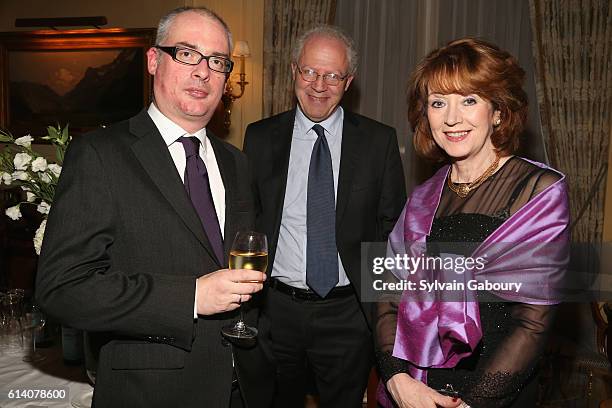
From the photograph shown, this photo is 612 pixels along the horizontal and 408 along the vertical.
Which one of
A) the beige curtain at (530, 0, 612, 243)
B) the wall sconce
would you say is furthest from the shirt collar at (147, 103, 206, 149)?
the beige curtain at (530, 0, 612, 243)

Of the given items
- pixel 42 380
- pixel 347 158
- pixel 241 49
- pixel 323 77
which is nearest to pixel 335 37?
pixel 323 77

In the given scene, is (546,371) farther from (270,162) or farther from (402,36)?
(402,36)

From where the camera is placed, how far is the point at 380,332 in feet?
6.64

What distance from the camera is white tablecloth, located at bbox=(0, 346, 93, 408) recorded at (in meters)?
1.82

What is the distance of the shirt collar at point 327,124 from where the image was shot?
281 centimetres

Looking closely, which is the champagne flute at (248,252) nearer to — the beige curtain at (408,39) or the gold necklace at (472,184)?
the gold necklace at (472,184)

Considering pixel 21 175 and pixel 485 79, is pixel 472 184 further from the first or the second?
pixel 21 175

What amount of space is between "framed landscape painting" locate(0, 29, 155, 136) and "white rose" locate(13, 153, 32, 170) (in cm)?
417

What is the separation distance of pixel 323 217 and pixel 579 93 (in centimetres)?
343

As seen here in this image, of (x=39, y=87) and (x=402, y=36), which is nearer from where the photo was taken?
(x=402, y=36)

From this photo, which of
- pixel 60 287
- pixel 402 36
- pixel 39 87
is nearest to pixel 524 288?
pixel 60 287

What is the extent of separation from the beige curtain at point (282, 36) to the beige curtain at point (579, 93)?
6.56 ft

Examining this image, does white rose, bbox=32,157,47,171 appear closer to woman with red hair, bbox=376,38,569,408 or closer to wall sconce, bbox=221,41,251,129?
woman with red hair, bbox=376,38,569,408

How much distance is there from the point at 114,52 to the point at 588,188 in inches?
195
